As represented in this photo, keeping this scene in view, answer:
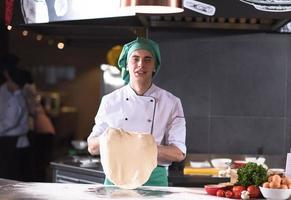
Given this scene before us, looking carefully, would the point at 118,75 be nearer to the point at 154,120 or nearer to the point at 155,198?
the point at 154,120

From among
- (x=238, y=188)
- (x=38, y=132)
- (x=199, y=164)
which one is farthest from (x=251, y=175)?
(x=38, y=132)

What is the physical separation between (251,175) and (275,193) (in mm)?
171

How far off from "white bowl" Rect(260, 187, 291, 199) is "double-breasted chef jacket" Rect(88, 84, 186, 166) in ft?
2.47

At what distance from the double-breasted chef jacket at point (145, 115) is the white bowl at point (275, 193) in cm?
75

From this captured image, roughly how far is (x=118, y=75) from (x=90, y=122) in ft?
20.7

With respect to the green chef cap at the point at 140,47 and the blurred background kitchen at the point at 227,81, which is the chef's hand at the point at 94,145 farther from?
the blurred background kitchen at the point at 227,81

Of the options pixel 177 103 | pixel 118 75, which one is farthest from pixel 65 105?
pixel 177 103

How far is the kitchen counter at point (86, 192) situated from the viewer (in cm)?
262

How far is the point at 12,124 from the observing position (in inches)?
283

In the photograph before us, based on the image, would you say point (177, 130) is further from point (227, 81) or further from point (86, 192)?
point (227, 81)

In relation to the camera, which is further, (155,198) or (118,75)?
(118,75)

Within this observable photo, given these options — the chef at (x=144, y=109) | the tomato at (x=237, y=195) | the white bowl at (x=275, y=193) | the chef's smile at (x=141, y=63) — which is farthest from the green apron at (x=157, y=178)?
the white bowl at (x=275, y=193)

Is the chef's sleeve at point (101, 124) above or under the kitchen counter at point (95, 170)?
above

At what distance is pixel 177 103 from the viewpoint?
338 cm
